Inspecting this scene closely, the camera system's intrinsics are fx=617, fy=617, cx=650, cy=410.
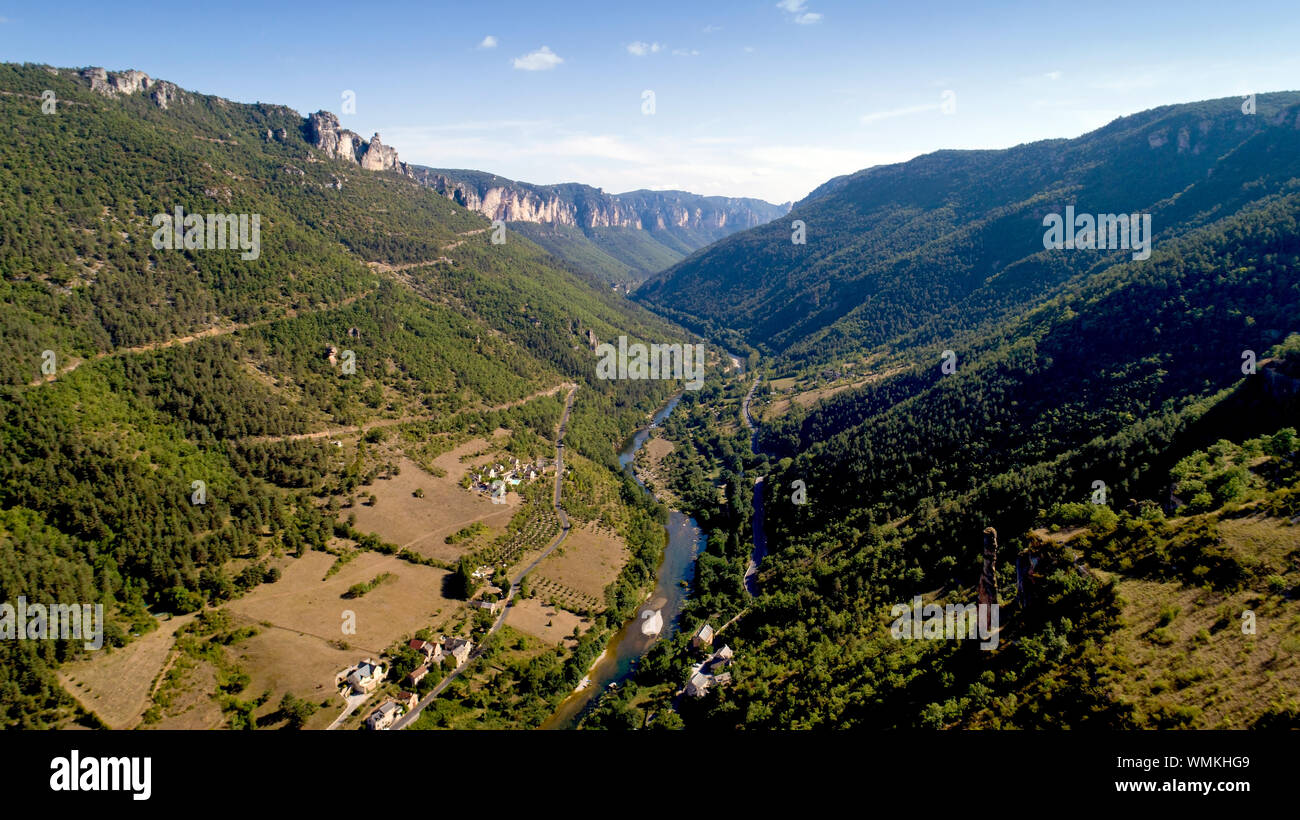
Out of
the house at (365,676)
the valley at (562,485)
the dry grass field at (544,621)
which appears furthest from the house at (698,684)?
the house at (365,676)

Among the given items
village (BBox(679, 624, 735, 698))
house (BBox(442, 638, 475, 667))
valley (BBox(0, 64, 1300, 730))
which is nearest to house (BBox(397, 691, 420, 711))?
valley (BBox(0, 64, 1300, 730))

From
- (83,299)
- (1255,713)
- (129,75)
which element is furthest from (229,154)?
(1255,713)

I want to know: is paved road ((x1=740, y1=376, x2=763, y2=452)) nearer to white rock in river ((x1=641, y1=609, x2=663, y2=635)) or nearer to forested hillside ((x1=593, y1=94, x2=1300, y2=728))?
forested hillside ((x1=593, y1=94, x2=1300, y2=728))

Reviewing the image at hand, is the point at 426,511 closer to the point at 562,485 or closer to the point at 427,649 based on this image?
the point at 562,485

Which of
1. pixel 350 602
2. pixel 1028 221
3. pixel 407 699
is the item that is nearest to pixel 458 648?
pixel 407 699

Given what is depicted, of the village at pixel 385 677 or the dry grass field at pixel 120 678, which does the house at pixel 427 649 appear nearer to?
the village at pixel 385 677

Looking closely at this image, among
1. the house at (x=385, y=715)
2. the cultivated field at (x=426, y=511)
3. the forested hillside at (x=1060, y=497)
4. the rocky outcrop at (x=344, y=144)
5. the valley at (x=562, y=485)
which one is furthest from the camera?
the rocky outcrop at (x=344, y=144)
